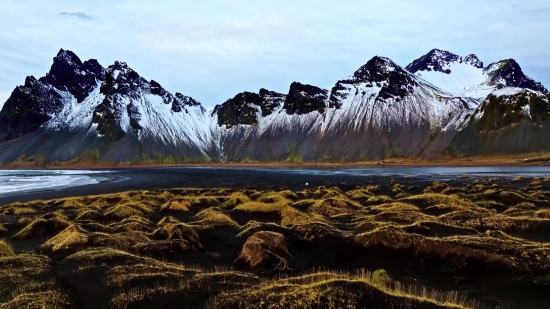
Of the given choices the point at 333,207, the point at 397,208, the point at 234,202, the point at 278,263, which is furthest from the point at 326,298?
the point at 234,202

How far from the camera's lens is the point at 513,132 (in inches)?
7308

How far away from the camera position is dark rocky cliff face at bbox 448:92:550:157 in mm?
177375

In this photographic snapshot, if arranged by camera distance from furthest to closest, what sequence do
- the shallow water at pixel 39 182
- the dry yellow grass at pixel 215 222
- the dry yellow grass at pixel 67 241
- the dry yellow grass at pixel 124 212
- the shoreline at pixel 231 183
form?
1. the shallow water at pixel 39 182
2. the shoreline at pixel 231 183
3. the dry yellow grass at pixel 124 212
4. the dry yellow grass at pixel 215 222
5. the dry yellow grass at pixel 67 241

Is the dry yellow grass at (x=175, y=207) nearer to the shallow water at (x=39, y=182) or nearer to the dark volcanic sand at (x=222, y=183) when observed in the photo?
the dark volcanic sand at (x=222, y=183)

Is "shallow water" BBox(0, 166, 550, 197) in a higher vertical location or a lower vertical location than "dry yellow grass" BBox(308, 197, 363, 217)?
lower

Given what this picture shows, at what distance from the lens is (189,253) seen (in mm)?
17453

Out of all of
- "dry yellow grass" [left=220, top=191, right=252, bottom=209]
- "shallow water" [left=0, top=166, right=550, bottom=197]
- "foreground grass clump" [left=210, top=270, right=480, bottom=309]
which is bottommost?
"shallow water" [left=0, top=166, right=550, bottom=197]

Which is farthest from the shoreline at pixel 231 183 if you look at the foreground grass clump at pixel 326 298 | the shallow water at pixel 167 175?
the foreground grass clump at pixel 326 298

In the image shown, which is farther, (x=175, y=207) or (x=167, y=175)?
(x=167, y=175)

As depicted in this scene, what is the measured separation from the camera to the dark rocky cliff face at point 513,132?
177375 millimetres

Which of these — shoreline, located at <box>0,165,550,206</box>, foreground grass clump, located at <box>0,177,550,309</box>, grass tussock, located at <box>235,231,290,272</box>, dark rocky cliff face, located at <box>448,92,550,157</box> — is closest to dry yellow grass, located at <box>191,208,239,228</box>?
foreground grass clump, located at <box>0,177,550,309</box>

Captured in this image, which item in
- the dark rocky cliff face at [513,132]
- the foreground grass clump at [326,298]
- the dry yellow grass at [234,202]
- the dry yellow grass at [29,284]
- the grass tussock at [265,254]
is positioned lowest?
the dry yellow grass at [234,202]

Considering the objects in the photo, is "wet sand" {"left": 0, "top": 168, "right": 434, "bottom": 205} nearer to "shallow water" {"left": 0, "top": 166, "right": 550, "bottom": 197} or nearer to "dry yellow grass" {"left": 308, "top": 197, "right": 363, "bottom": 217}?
"shallow water" {"left": 0, "top": 166, "right": 550, "bottom": 197}

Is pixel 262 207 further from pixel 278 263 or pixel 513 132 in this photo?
pixel 513 132
